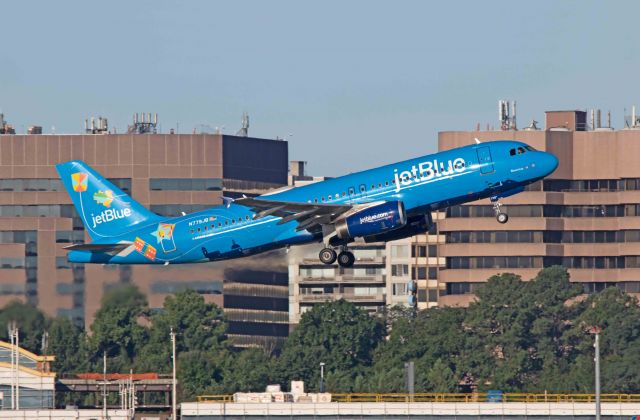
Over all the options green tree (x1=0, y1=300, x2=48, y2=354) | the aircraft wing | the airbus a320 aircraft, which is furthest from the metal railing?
the aircraft wing

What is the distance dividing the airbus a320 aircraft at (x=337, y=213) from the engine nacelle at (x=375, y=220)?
0.22 feet

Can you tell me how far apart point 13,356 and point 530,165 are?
5495 cm

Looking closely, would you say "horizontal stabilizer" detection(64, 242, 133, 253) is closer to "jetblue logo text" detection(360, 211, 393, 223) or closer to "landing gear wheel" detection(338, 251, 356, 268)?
"landing gear wheel" detection(338, 251, 356, 268)

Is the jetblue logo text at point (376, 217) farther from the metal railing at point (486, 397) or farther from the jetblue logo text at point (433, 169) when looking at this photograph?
the metal railing at point (486, 397)

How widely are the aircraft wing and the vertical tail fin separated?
13.1m

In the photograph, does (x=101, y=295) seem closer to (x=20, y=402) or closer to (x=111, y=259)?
(x=20, y=402)

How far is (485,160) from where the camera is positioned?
5354 inches

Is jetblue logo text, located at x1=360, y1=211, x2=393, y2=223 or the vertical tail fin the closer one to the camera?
jetblue logo text, located at x1=360, y1=211, x2=393, y2=223

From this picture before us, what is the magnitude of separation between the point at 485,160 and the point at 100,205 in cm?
3082

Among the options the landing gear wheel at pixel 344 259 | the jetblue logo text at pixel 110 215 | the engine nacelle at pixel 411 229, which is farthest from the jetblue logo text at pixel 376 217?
the jetblue logo text at pixel 110 215

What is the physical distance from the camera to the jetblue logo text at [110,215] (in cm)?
14950

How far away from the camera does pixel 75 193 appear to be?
501 ft

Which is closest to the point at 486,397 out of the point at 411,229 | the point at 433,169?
the point at 411,229

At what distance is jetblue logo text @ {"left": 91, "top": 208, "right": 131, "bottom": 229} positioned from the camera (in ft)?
490
